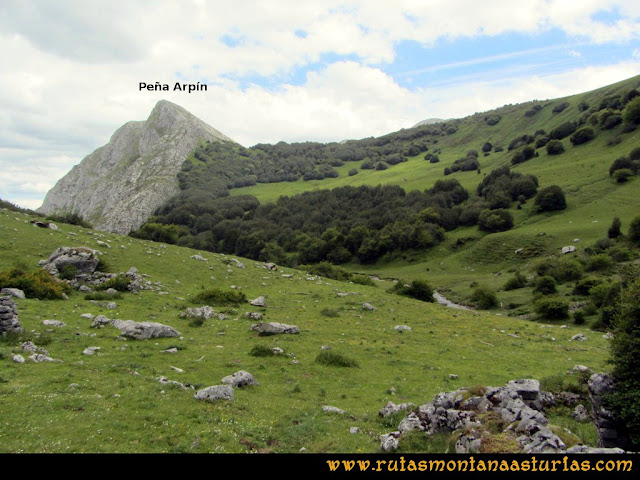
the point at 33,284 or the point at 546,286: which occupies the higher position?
the point at 33,284

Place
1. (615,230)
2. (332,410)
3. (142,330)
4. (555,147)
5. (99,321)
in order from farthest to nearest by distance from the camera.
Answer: (555,147) < (615,230) < (99,321) < (142,330) < (332,410)

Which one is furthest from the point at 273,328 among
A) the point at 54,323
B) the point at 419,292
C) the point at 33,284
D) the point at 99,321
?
the point at 419,292

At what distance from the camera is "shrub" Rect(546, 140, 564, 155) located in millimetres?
126375

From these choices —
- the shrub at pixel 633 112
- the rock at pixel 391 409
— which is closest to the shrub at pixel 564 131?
the shrub at pixel 633 112

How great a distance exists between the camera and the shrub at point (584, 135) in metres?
122

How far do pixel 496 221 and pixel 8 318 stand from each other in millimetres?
103239

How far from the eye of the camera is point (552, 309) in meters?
45.3

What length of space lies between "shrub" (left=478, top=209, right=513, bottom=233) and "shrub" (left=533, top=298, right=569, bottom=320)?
5677 centimetres

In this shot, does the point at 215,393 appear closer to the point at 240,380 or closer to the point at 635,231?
the point at 240,380

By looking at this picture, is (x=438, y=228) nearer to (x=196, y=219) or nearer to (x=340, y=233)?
Answer: (x=340, y=233)

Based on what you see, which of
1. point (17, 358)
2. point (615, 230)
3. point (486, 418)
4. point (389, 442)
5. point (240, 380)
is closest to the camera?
point (486, 418)

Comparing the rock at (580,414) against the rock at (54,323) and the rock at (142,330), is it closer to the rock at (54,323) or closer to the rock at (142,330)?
the rock at (142,330)

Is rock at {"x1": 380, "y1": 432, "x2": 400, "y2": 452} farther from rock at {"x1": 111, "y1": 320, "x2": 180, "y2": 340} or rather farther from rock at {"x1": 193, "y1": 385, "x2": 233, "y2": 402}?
rock at {"x1": 111, "y1": 320, "x2": 180, "y2": 340}
